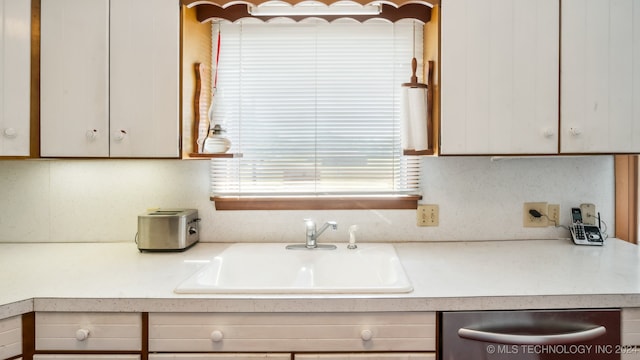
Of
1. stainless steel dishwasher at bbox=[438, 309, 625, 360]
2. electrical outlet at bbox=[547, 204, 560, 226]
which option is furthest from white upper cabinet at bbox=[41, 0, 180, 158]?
electrical outlet at bbox=[547, 204, 560, 226]

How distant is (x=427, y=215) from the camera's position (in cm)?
183

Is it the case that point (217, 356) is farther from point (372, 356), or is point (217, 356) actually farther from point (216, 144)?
point (216, 144)

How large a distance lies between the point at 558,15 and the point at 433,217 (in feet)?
3.19

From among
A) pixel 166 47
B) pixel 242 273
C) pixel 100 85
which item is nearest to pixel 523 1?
pixel 166 47

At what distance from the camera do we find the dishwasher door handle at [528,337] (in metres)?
1.12

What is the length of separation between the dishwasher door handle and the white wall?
72 centimetres

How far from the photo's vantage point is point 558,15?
1.48 metres

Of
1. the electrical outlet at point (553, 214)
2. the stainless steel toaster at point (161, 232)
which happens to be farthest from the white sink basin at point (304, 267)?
the electrical outlet at point (553, 214)

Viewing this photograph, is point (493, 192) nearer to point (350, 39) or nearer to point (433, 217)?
point (433, 217)

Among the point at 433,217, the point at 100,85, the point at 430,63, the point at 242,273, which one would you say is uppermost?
Answer: the point at 430,63

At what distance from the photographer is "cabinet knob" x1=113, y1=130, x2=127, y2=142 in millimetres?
1477

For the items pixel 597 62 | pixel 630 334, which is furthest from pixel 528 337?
pixel 597 62

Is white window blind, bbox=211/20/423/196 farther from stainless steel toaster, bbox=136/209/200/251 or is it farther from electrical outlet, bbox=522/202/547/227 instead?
electrical outlet, bbox=522/202/547/227

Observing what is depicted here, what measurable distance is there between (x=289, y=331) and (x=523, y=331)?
0.71 m
